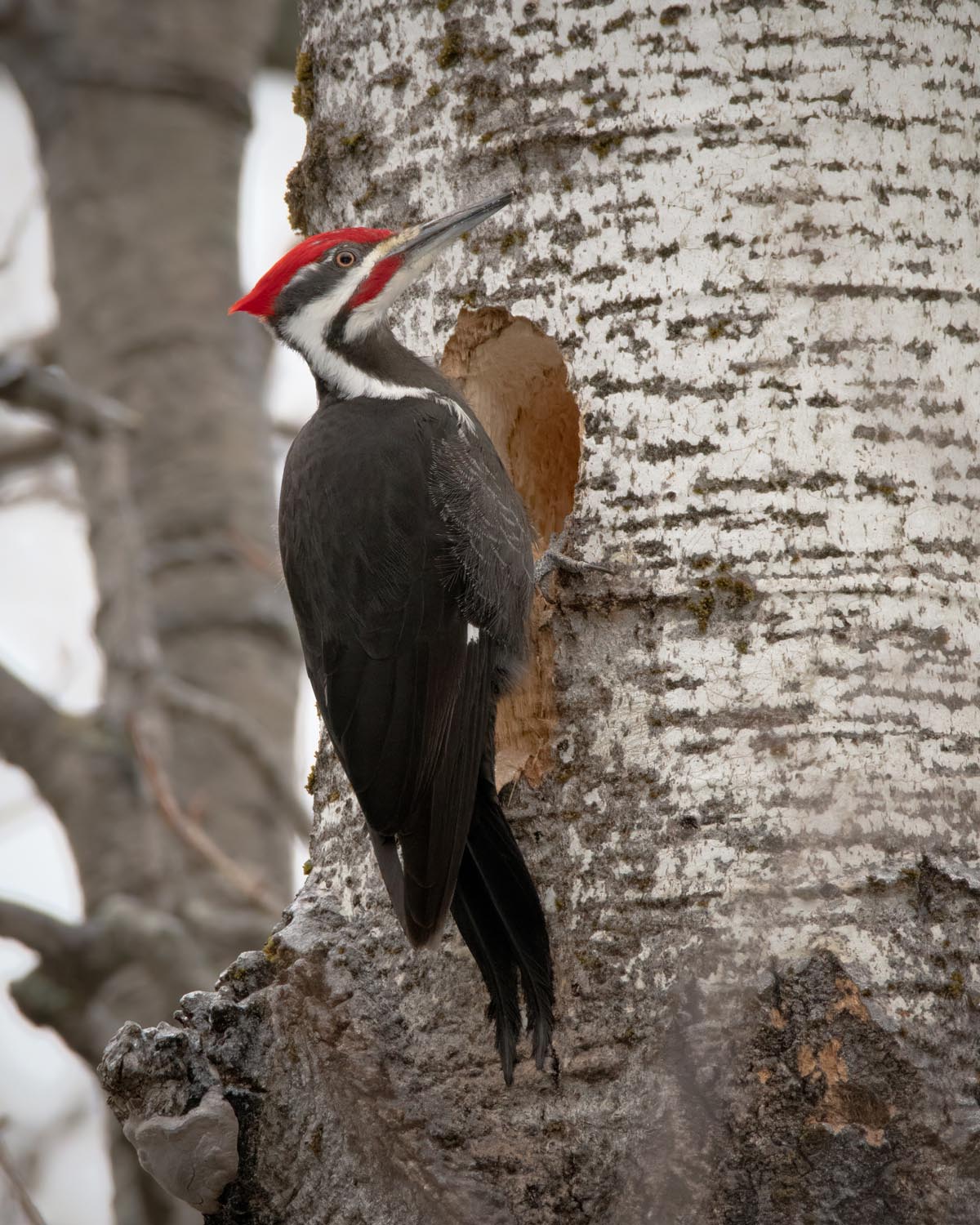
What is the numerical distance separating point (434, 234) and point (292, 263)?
1.46 feet

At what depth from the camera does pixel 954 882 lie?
1.91m

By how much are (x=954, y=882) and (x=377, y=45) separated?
1500 millimetres

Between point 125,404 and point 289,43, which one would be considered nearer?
point 125,404

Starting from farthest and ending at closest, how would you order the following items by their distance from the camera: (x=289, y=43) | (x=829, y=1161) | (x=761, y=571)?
(x=289, y=43)
(x=761, y=571)
(x=829, y=1161)

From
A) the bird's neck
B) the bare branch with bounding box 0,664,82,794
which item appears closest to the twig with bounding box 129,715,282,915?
the bare branch with bounding box 0,664,82,794

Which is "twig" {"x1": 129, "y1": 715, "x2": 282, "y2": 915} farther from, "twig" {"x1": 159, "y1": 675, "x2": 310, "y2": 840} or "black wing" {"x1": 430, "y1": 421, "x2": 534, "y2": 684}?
"black wing" {"x1": 430, "y1": 421, "x2": 534, "y2": 684}

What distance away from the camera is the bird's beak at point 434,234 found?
222cm

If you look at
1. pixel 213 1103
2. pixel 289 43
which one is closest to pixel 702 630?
pixel 213 1103

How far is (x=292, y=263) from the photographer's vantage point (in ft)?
8.61

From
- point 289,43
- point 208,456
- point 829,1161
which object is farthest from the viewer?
point 289,43

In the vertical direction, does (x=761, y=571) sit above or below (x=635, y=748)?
above

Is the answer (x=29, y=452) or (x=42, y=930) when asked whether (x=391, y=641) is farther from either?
(x=29, y=452)

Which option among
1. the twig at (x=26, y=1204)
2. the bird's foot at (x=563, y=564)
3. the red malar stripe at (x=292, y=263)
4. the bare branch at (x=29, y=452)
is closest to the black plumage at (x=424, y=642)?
the bird's foot at (x=563, y=564)

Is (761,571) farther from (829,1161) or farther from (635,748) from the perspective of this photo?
(829,1161)
